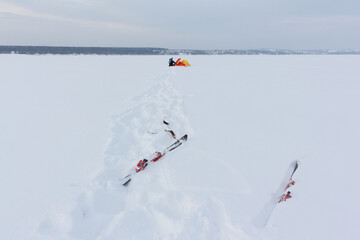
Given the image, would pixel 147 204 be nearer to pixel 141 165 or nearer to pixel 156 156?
pixel 141 165

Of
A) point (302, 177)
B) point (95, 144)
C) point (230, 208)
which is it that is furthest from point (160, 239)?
point (95, 144)

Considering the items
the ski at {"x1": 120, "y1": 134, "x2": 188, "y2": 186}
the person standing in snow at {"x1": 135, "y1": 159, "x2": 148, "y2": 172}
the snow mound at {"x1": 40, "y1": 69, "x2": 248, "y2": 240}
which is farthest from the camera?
the person standing in snow at {"x1": 135, "y1": 159, "x2": 148, "y2": 172}

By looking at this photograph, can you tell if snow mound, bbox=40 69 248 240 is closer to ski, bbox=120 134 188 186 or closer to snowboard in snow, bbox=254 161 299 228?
ski, bbox=120 134 188 186

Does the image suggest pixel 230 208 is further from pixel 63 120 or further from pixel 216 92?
Answer: pixel 216 92

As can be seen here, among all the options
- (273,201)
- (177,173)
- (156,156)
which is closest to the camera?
(273,201)

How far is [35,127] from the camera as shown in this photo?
4.23 meters

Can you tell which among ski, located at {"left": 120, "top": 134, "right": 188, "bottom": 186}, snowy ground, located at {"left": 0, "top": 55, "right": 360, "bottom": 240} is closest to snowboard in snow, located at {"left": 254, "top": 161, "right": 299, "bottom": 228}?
snowy ground, located at {"left": 0, "top": 55, "right": 360, "bottom": 240}

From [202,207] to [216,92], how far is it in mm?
6242

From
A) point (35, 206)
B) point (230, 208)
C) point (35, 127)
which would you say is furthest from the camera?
point (35, 127)

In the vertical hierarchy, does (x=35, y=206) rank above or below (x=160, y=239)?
above

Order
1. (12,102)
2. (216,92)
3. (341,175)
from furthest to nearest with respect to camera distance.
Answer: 1. (216,92)
2. (12,102)
3. (341,175)

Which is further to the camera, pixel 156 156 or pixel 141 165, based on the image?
pixel 156 156

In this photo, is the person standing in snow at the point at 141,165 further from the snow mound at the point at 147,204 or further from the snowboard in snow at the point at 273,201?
the snowboard in snow at the point at 273,201

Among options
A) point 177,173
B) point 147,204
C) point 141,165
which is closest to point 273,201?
point 177,173
